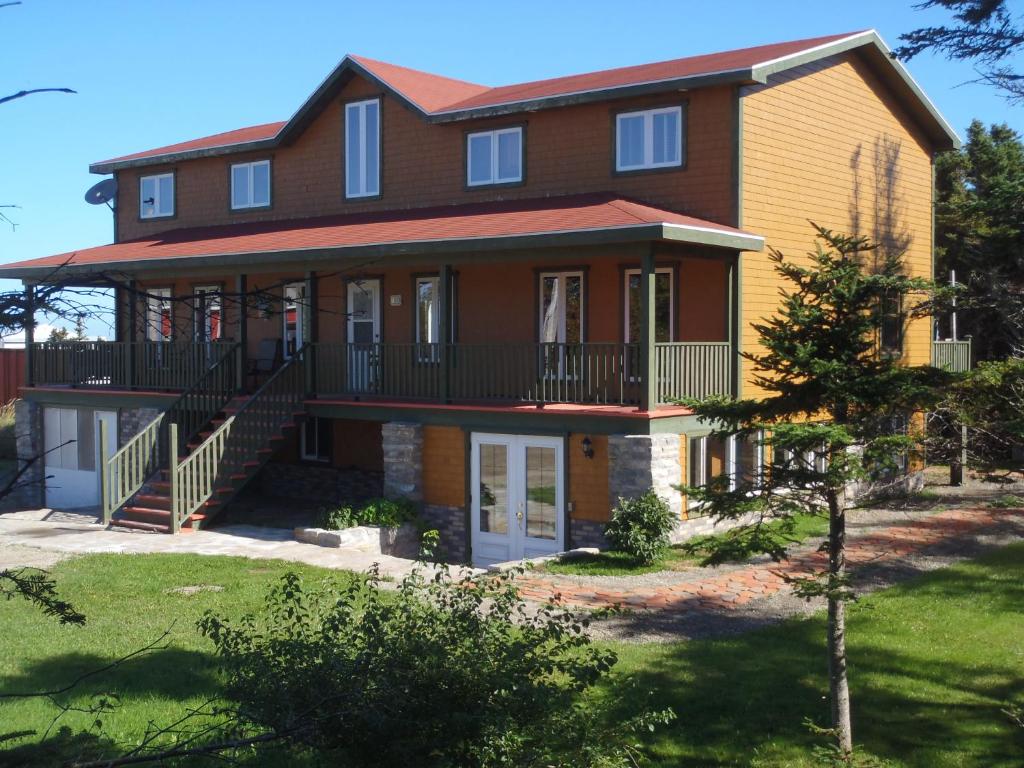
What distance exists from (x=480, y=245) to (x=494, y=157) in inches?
175

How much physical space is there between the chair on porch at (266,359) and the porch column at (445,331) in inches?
232

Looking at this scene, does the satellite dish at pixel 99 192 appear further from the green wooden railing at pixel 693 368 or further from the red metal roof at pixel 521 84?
the green wooden railing at pixel 693 368

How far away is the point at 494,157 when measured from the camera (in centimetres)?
2144

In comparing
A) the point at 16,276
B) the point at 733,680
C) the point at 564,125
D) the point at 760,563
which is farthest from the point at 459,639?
the point at 16,276

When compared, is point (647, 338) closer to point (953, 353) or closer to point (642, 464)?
point (642, 464)

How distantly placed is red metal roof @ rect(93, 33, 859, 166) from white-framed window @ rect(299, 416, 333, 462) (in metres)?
6.83

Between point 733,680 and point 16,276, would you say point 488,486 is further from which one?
point 16,276

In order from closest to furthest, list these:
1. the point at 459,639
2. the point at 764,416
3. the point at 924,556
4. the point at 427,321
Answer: the point at 459,639 → the point at 764,416 → the point at 924,556 → the point at 427,321

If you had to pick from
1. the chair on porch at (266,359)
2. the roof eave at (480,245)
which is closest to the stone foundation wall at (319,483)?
the chair on porch at (266,359)

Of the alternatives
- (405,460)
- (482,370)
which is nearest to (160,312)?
(482,370)

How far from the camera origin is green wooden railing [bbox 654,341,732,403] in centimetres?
1661

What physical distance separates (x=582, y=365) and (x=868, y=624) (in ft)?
21.6

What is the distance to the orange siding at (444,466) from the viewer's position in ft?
61.4

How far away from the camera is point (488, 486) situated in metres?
18.4
